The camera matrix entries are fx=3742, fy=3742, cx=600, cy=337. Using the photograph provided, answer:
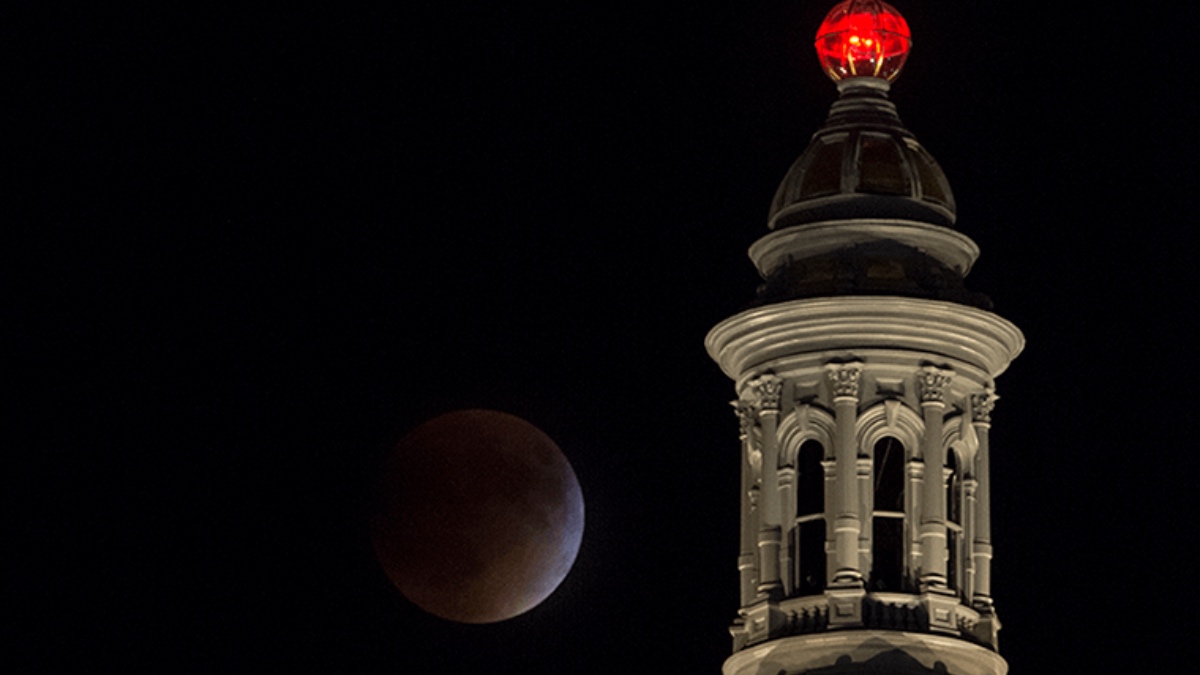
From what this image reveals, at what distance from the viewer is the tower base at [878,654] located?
4731cm

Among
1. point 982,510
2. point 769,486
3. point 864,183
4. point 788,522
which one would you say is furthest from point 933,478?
point 864,183

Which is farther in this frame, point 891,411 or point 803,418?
point 803,418

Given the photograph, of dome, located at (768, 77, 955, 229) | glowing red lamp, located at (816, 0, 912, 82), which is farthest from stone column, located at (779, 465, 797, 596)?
glowing red lamp, located at (816, 0, 912, 82)

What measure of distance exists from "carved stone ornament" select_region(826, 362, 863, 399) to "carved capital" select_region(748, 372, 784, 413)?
0.95m

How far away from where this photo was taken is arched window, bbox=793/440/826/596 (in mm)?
48750

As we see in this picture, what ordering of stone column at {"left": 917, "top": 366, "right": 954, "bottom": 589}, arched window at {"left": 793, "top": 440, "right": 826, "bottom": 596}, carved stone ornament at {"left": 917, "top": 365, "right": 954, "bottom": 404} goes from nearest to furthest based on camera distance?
stone column at {"left": 917, "top": 366, "right": 954, "bottom": 589} < carved stone ornament at {"left": 917, "top": 365, "right": 954, "bottom": 404} < arched window at {"left": 793, "top": 440, "right": 826, "bottom": 596}

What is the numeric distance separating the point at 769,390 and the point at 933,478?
2.51 m

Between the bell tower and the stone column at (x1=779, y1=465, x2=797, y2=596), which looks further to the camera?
the stone column at (x1=779, y1=465, x2=797, y2=596)

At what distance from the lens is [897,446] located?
1957 inches

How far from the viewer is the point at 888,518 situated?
4900 centimetres

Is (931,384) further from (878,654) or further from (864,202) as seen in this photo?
(878,654)

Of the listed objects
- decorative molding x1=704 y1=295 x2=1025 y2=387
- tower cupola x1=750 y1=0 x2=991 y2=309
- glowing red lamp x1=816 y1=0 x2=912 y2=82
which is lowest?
decorative molding x1=704 y1=295 x2=1025 y2=387

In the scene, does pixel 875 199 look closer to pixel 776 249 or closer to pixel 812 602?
pixel 776 249

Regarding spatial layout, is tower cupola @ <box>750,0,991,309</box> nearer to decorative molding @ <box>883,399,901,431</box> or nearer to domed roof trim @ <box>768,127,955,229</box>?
domed roof trim @ <box>768,127,955,229</box>
